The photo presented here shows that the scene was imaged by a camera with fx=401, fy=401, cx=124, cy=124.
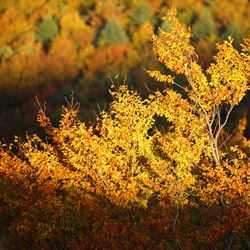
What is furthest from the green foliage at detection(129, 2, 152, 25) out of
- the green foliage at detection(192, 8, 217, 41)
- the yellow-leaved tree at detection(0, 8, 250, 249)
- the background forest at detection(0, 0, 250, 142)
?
the yellow-leaved tree at detection(0, 8, 250, 249)

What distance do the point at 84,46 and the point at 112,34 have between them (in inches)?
335

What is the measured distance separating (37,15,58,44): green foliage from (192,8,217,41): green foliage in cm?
3936

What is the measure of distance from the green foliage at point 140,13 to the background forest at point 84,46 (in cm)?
13

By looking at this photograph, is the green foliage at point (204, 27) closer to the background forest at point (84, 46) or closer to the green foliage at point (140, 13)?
the background forest at point (84, 46)

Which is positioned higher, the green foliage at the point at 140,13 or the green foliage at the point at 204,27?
the green foliage at the point at 140,13

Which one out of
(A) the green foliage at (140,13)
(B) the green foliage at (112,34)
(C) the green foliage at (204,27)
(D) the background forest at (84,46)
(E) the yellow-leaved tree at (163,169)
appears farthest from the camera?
(A) the green foliage at (140,13)

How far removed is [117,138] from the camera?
13672 mm

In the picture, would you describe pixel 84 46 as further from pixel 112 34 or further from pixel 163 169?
pixel 163 169

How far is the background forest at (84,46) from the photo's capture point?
272 feet

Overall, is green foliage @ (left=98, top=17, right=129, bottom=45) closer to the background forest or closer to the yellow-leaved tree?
the background forest

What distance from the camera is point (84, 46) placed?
10600cm

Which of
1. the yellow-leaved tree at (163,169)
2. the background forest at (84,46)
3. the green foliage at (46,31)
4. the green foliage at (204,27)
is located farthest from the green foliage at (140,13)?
the yellow-leaved tree at (163,169)

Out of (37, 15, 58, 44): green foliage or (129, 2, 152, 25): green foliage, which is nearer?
(129, 2, 152, 25): green foliage

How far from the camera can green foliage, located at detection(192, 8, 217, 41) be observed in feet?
293
